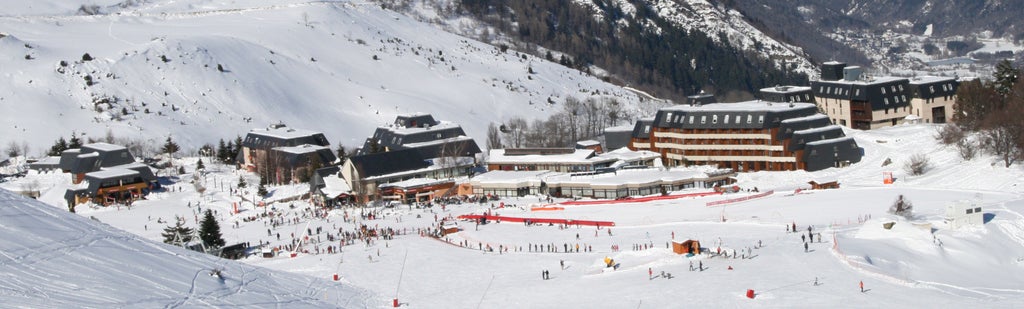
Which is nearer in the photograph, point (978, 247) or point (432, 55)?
point (978, 247)

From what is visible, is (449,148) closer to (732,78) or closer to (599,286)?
(599,286)

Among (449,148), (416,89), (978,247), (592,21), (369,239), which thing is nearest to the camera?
(978,247)

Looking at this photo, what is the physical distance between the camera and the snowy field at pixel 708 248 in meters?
42.7

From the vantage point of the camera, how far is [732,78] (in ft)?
530

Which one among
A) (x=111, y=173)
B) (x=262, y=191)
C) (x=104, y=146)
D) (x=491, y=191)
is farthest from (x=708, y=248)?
(x=104, y=146)

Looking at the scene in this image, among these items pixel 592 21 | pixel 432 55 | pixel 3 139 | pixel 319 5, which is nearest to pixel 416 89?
pixel 432 55

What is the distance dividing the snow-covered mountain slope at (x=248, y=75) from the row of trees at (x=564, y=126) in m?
2.69

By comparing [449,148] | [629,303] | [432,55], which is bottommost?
[629,303]

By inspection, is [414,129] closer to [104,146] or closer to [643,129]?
[643,129]

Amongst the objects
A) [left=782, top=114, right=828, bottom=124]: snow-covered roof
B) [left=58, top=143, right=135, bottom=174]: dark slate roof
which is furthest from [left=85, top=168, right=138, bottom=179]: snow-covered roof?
[left=782, top=114, right=828, bottom=124]: snow-covered roof

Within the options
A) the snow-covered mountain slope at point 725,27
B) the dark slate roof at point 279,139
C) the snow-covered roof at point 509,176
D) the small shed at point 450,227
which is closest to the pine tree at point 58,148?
the dark slate roof at point 279,139

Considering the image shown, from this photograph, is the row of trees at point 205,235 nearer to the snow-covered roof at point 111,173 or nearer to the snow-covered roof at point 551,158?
the snow-covered roof at point 111,173

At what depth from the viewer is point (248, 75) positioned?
113 meters

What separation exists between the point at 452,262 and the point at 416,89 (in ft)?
225
